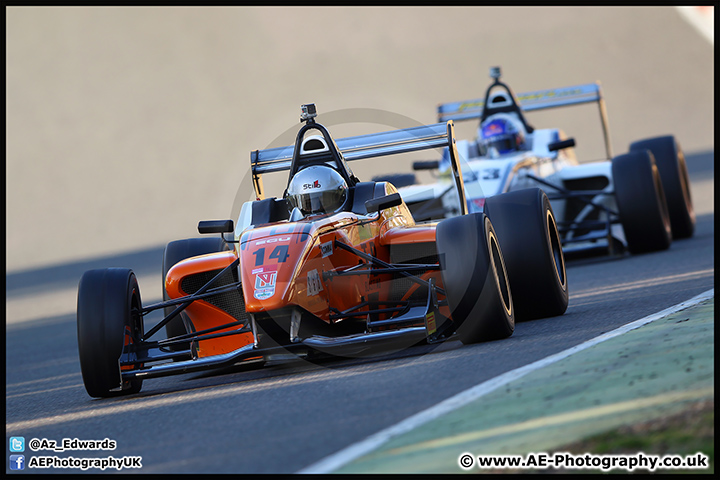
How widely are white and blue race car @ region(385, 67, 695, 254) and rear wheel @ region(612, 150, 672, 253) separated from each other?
1 centimetres

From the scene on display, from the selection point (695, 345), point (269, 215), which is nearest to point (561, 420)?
point (695, 345)

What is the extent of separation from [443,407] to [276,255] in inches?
84.4

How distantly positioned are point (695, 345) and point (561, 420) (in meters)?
1.43

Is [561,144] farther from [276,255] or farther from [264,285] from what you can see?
[264,285]

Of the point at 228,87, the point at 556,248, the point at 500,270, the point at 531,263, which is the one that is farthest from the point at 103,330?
the point at 228,87

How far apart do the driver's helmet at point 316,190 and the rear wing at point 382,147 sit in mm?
796

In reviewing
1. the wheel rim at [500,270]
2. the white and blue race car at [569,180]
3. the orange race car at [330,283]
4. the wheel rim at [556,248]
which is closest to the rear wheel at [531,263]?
the orange race car at [330,283]

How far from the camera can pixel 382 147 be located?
9234mm

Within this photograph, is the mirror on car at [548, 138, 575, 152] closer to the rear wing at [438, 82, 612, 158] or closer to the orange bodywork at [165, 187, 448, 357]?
the rear wing at [438, 82, 612, 158]

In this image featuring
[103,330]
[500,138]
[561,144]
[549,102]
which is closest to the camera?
[103,330]

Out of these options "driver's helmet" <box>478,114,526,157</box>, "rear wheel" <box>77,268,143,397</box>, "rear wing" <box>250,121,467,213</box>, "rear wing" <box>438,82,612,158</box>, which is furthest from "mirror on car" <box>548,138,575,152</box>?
"rear wheel" <box>77,268,143,397</box>

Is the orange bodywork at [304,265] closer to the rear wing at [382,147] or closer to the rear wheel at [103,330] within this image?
the rear wing at [382,147]

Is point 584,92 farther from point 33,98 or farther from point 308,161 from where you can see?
point 33,98

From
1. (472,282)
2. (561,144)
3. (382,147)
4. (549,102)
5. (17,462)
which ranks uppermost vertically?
(549,102)
